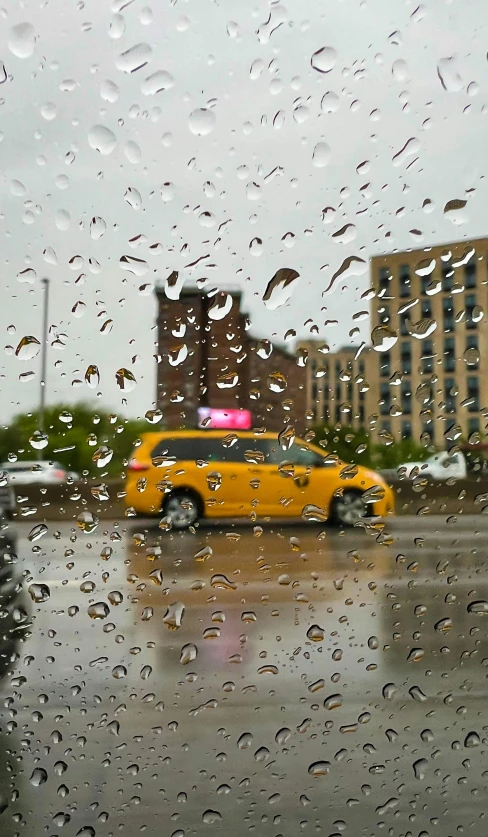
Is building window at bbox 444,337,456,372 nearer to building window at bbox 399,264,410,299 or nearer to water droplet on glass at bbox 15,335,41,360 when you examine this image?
building window at bbox 399,264,410,299

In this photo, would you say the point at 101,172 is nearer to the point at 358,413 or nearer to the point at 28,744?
the point at 358,413

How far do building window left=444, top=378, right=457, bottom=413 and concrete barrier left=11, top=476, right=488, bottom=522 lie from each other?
18 cm

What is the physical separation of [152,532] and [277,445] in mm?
365

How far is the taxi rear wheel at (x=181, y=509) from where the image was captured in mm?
1997

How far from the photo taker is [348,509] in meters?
2.01

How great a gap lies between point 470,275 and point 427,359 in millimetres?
240

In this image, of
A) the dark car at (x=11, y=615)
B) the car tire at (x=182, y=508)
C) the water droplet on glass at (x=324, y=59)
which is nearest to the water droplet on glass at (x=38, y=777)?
the dark car at (x=11, y=615)

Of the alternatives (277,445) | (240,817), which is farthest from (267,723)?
(277,445)

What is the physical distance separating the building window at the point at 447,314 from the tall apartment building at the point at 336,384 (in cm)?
22

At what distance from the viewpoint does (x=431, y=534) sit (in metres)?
2.03

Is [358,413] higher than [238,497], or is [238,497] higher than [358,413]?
[358,413]

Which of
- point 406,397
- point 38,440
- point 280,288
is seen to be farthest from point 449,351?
point 38,440

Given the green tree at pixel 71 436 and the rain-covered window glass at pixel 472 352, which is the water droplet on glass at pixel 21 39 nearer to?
the green tree at pixel 71 436

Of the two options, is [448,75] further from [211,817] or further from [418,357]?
[211,817]
